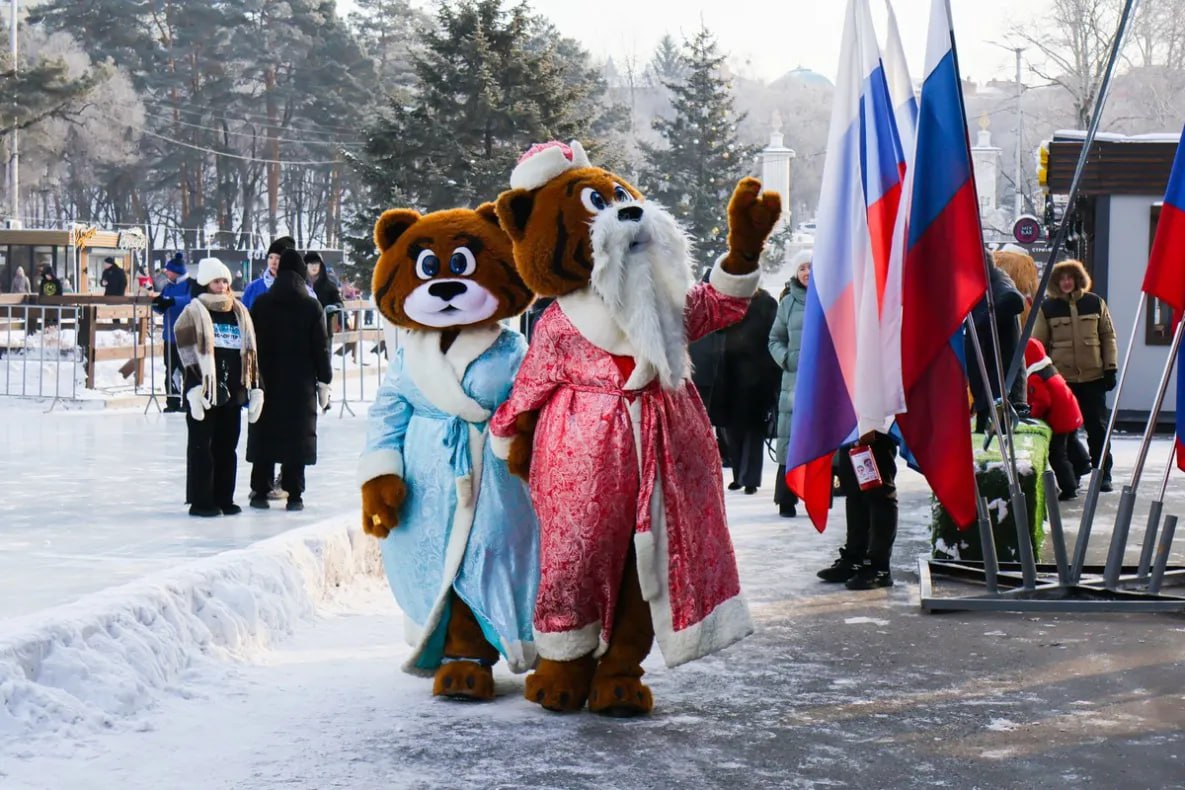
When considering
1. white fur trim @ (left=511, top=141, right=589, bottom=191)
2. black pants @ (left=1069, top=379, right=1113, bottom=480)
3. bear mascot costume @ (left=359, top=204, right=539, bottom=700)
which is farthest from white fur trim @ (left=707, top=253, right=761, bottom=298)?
black pants @ (left=1069, top=379, right=1113, bottom=480)

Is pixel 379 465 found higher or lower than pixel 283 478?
higher

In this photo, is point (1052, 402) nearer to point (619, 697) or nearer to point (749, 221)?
point (749, 221)

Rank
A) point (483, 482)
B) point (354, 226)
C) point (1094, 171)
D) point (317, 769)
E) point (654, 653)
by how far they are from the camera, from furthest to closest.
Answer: point (354, 226) → point (1094, 171) → point (654, 653) → point (483, 482) → point (317, 769)

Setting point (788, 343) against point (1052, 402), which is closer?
point (788, 343)

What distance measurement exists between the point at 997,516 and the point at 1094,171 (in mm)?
9748

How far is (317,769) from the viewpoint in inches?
186

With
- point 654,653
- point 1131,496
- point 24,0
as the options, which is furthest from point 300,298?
point 24,0

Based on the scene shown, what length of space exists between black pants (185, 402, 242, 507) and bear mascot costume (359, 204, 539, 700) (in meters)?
4.10

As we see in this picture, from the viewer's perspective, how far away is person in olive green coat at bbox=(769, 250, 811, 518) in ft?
32.3

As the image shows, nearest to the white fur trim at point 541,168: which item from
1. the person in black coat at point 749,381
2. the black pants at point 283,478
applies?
the black pants at point 283,478

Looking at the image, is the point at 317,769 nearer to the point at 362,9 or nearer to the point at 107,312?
the point at 107,312

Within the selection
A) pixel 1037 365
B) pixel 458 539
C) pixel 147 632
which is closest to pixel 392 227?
pixel 458 539

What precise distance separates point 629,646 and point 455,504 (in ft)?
2.57

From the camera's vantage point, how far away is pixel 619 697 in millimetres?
5312
